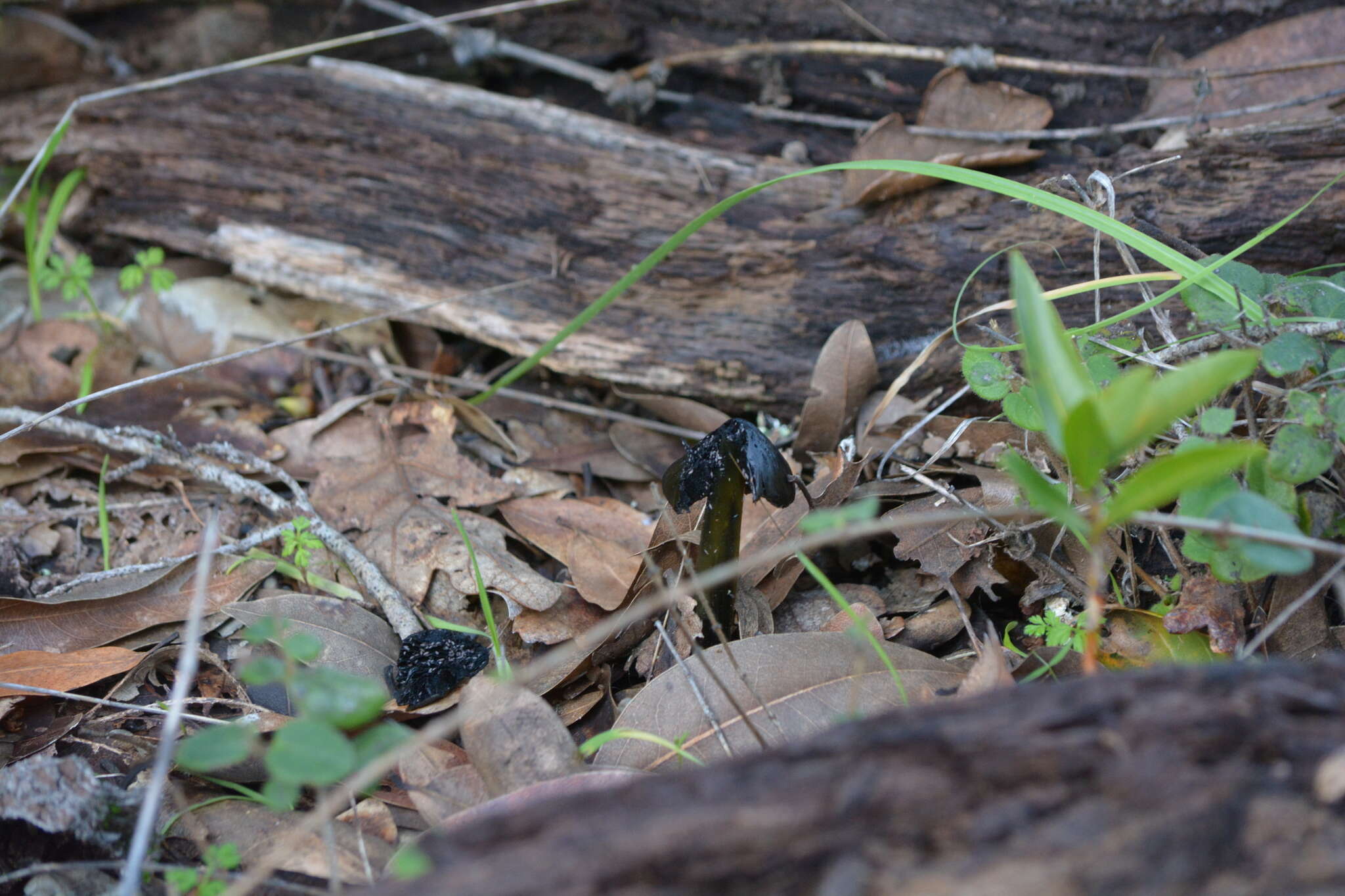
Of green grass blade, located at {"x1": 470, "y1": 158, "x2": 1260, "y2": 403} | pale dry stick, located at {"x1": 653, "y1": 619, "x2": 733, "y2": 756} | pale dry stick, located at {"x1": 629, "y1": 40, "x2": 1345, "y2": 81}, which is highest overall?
pale dry stick, located at {"x1": 629, "y1": 40, "x2": 1345, "y2": 81}

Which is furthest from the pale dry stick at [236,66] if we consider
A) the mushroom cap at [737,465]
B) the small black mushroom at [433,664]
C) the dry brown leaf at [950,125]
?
the small black mushroom at [433,664]

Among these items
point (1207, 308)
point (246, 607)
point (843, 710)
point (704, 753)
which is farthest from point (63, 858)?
point (1207, 308)

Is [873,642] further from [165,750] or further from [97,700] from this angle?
[97,700]

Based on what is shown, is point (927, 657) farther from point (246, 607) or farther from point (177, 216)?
point (177, 216)

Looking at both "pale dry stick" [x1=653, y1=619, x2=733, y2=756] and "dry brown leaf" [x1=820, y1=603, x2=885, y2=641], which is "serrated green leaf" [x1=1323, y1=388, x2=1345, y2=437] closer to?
"dry brown leaf" [x1=820, y1=603, x2=885, y2=641]

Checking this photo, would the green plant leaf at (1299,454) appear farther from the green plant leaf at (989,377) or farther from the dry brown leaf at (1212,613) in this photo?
the green plant leaf at (989,377)

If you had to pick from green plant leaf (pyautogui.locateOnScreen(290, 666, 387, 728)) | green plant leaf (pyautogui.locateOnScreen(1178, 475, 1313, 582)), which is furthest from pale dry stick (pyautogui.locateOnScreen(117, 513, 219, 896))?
green plant leaf (pyautogui.locateOnScreen(1178, 475, 1313, 582))

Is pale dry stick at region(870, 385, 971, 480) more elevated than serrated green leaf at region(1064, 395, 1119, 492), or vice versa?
serrated green leaf at region(1064, 395, 1119, 492)
